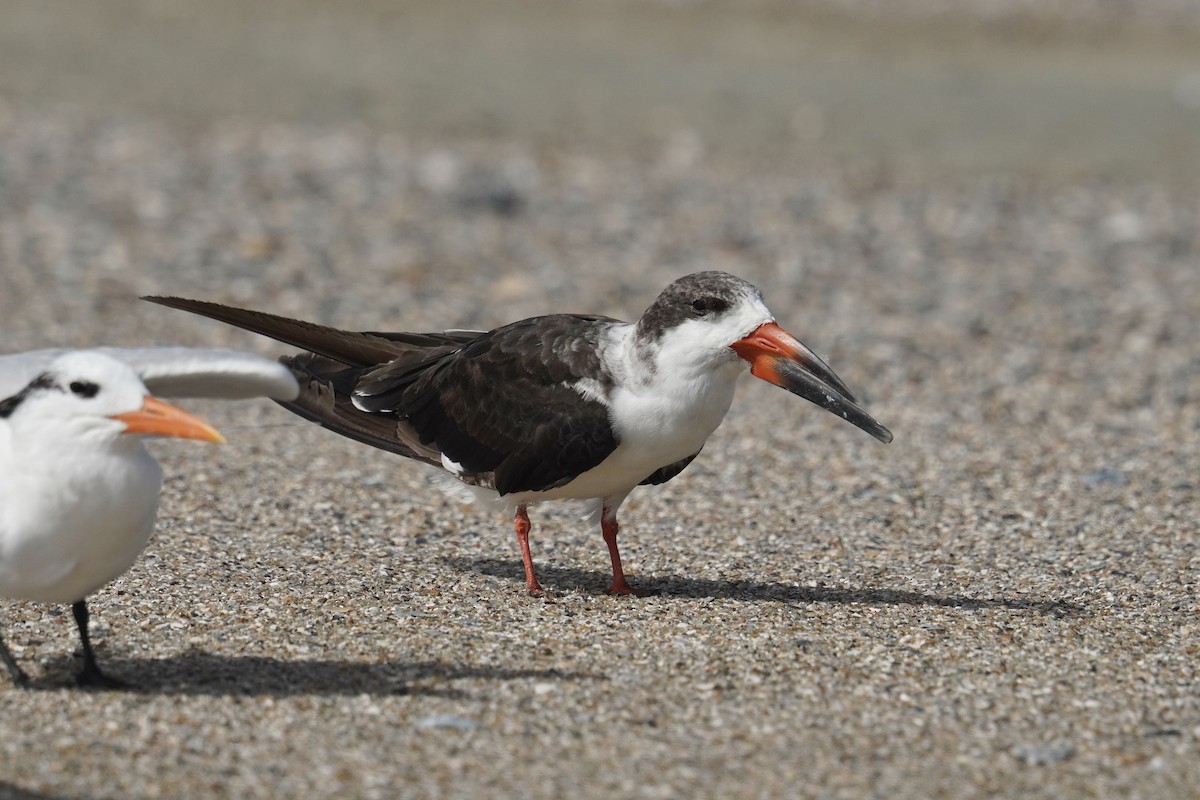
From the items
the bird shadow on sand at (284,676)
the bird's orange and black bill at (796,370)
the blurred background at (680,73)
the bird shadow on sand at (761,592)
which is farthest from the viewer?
the blurred background at (680,73)

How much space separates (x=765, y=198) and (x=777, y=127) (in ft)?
12.2

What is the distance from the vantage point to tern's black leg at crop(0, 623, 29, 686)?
14.7 ft

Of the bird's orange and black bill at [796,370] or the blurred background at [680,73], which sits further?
the blurred background at [680,73]

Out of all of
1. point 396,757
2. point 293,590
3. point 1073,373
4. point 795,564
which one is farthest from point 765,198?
point 396,757

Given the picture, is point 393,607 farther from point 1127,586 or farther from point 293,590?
point 1127,586

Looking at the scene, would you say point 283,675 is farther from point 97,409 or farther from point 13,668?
point 97,409

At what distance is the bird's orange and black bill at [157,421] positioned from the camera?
4043 millimetres

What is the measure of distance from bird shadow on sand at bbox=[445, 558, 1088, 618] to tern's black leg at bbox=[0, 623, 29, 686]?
6.51 feet

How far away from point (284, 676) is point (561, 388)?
5.00ft

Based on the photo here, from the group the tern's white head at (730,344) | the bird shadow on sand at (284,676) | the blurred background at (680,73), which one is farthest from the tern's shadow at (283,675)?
the blurred background at (680,73)

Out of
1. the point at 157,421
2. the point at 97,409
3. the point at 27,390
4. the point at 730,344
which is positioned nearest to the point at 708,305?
the point at 730,344

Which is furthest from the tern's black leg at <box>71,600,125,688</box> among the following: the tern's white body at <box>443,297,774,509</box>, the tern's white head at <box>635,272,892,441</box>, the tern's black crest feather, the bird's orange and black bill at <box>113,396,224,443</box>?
the tern's white head at <box>635,272,892,441</box>

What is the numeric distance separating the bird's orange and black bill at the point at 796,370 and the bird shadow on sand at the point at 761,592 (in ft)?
2.45

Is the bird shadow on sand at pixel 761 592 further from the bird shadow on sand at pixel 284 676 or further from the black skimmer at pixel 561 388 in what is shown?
the bird shadow on sand at pixel 284 676
